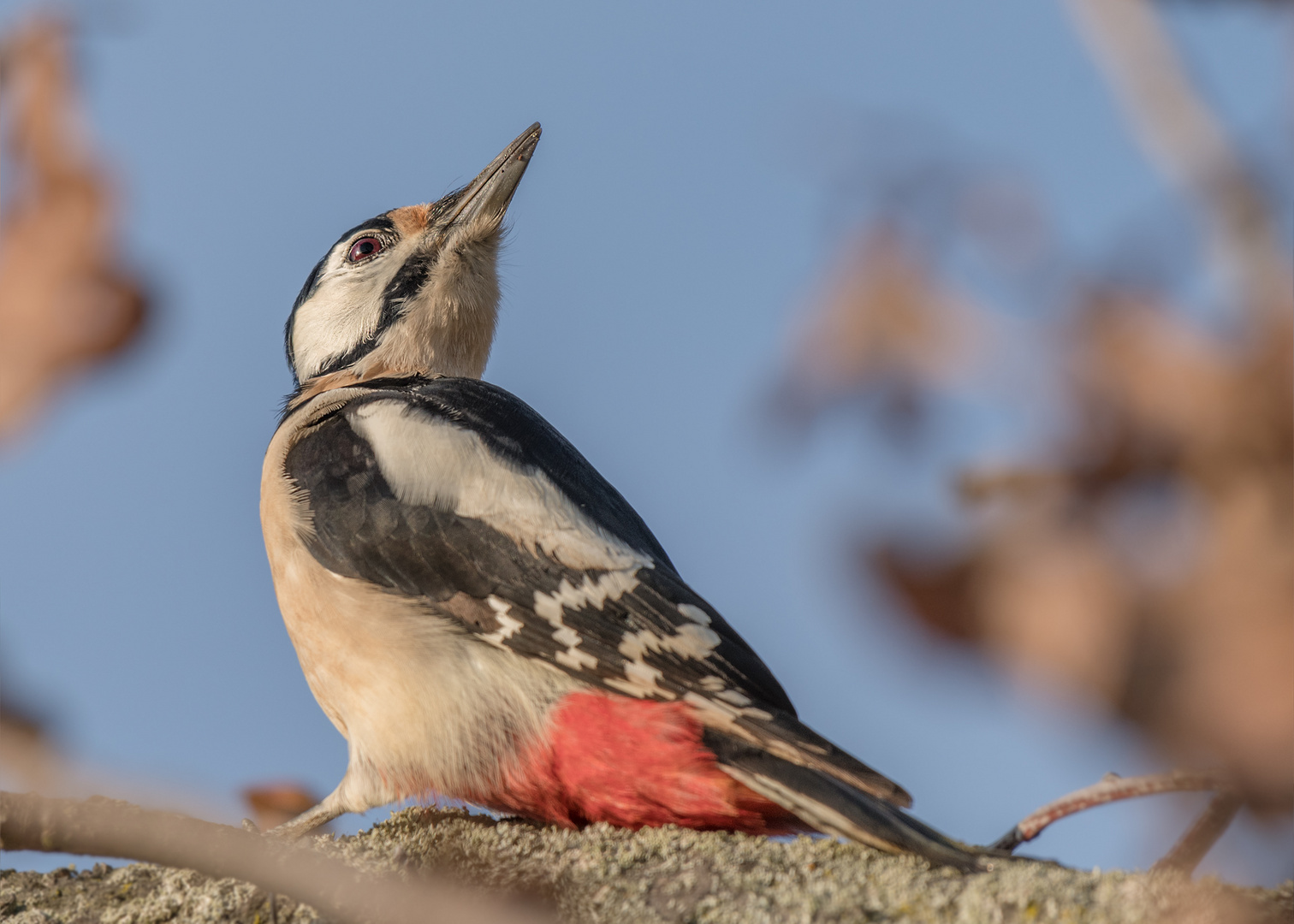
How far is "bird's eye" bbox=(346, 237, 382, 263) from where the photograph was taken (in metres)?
4.72

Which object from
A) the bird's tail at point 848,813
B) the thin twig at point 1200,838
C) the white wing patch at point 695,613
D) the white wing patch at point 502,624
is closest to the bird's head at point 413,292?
the white wing patch at point 502,624

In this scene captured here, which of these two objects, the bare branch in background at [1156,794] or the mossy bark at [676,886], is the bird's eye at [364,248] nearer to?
Result: the mossy bark at [676,886]

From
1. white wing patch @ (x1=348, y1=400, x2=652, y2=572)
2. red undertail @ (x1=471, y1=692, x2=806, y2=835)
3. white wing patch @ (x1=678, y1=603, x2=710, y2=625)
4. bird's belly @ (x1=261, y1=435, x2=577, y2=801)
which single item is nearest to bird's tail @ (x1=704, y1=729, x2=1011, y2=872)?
red undertail @ (x1=471, y1=692, x2=806, y2=835)

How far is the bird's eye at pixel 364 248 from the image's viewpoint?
4719mm

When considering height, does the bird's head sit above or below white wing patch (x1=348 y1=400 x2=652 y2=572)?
above

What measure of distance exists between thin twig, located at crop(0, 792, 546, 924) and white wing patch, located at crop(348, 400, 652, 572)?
43.2 inches

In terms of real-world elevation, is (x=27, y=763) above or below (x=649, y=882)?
above

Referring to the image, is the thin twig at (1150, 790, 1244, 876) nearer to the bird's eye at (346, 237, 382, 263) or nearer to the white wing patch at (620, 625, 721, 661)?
the white wing patch at (620, 625, 721, 661)

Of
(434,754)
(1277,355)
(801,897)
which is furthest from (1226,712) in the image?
(434,754)

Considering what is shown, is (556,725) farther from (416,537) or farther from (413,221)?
(413,221)

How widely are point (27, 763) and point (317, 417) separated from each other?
2.39 m

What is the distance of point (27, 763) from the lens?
1.34 meters

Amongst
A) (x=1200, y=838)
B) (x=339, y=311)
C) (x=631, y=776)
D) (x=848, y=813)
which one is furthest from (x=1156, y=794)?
(x=339, y=311)

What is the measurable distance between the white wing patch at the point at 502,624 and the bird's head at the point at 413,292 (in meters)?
1.55
